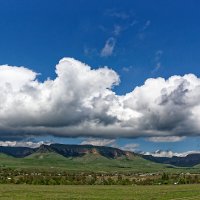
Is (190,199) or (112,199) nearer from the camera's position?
(190,199)

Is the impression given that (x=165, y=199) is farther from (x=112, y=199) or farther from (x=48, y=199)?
(x=48, y=199)

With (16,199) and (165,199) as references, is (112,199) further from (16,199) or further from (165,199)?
(16,199)

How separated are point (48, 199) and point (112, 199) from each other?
17786 mm

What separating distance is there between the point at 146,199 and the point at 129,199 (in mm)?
4535

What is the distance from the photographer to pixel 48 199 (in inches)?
4638

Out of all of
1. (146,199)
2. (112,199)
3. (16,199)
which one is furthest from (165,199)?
(16,199)

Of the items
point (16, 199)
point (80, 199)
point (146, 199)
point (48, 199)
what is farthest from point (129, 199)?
point (16, 199)

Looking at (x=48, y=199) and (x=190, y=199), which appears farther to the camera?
(x=48, y=199)

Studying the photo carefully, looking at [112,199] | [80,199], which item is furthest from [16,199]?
[112,199]

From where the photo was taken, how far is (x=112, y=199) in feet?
394

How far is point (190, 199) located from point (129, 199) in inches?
637

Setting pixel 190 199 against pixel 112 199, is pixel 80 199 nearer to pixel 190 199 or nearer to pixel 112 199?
pixel 112 199

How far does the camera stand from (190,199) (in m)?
110

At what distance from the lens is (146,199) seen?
11481 centimetres
